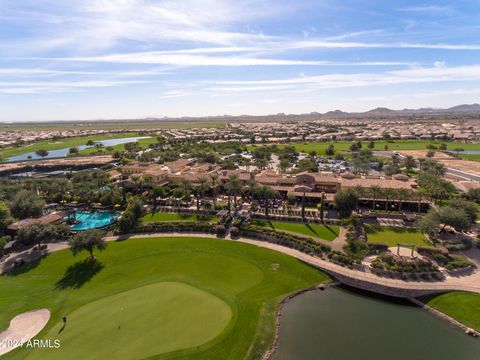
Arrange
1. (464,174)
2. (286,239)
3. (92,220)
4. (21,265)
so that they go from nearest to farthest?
(21,265) → (286,239) → (92,220) → (464,174)

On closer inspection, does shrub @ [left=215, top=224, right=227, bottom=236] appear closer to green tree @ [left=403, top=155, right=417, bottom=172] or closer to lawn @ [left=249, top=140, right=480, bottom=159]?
green tree @ [left=403, top=155, right=417, bottom=172]

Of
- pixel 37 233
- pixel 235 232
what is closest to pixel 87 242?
pixel 37 233

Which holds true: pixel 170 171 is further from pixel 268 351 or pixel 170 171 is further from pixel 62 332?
pixel 268 351

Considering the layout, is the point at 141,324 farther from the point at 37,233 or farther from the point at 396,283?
the point at 396,283

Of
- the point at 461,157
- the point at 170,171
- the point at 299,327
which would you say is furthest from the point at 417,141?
the point at 299,327

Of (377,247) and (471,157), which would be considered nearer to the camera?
(377,247)

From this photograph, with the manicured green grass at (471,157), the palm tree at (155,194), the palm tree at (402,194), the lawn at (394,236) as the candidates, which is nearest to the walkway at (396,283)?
the lawn at (394,236)

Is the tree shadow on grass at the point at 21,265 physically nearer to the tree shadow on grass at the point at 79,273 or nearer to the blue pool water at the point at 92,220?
the tree shadow on grass at the point at 79,273
